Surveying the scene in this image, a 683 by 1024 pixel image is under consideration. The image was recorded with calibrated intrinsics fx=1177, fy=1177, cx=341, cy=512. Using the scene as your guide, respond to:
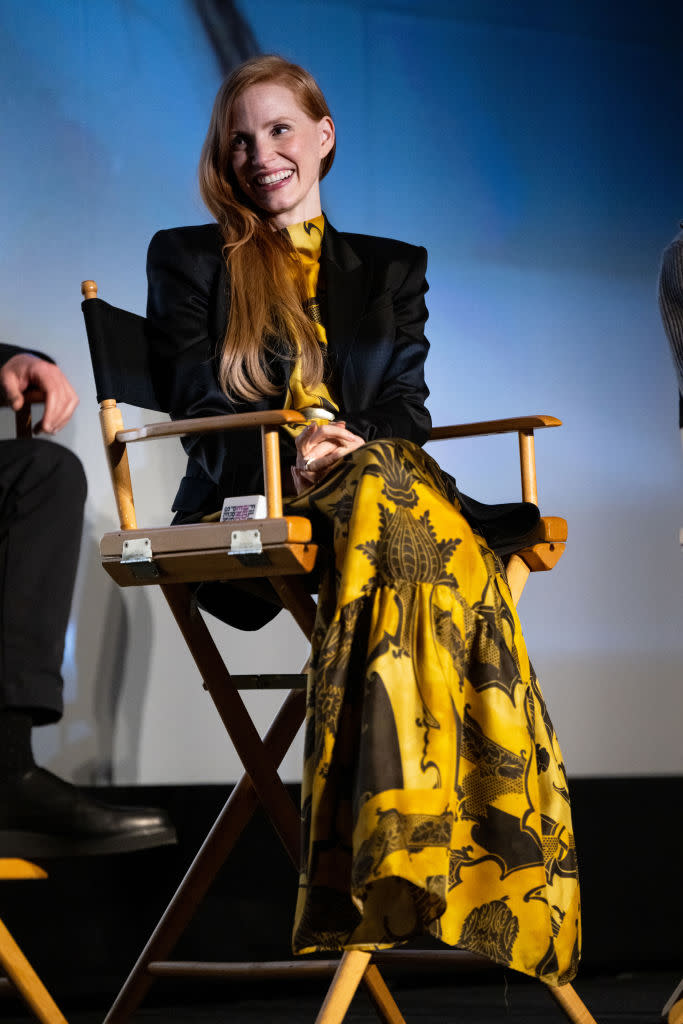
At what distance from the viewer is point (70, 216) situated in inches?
109

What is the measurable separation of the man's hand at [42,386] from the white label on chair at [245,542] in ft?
0.99

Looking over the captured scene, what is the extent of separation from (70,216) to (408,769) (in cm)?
185

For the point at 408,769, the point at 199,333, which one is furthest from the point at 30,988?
the point at 199,333

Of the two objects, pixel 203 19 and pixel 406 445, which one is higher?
pixel 203 19

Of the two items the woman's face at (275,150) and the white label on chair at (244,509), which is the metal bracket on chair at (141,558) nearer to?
the white label on chair at (244,509)

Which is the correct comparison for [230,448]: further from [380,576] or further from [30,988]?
[30,988]

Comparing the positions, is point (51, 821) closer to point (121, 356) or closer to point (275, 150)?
point (121, 356)

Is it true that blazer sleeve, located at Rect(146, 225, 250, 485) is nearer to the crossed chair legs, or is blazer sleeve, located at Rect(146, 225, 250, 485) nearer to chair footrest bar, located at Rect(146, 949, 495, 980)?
the crossed chair legs

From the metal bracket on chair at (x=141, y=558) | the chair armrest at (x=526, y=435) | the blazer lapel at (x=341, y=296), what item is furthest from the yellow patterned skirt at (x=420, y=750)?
the blazer lapel at (x=341, y=296)

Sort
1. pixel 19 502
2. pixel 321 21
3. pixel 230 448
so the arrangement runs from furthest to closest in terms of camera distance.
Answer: pixel 321 21 → pixel 230 448 → pixel 19 502

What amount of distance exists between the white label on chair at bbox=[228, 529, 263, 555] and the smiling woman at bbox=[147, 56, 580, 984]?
88mm

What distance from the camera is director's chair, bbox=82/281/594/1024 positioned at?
5.37 feet

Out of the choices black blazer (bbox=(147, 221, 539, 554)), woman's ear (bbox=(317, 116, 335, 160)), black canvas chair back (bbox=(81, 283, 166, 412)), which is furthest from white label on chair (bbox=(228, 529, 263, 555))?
woman's ear (bbox=(317, 116, 335, 160))

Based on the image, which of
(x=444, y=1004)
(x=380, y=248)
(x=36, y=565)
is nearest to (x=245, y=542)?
(x=36, y=565)
